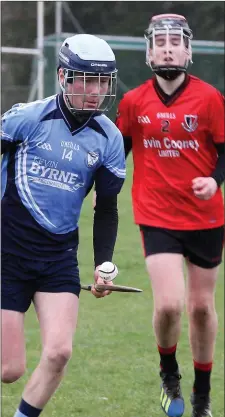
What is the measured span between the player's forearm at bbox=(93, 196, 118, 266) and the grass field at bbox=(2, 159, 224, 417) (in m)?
1.69

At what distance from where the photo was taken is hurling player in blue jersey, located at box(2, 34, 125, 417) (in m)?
5.07

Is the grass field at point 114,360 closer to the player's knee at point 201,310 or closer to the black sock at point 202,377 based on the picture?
the black sock at point 202,377

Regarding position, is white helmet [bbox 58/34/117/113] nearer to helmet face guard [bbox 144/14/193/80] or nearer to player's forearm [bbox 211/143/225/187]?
helmet face guard [bbox 144/14/193/80]

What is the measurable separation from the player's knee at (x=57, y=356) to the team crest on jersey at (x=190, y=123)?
1745 millimetres

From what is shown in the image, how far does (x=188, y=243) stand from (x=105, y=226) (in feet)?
3.29

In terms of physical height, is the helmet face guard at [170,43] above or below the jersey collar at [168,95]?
above

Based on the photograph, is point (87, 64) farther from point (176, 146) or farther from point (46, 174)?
point (176, 146)

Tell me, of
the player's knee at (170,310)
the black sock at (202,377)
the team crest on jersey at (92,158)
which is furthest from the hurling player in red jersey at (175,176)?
the team crest on jersey at (92,158)

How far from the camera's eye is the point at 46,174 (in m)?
5.17

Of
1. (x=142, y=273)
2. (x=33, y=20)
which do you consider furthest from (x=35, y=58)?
(x=142, y=273)

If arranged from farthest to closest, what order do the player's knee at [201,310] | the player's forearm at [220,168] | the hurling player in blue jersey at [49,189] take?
the player's knee at [201,310] < the player's forearm at [220,168] < the hurling player in blue jersey at [49,189]

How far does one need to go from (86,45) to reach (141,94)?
50.1 inches

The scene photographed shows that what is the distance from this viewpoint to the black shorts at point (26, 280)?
5164mm

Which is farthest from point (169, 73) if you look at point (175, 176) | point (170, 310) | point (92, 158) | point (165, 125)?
point (170, 310)
